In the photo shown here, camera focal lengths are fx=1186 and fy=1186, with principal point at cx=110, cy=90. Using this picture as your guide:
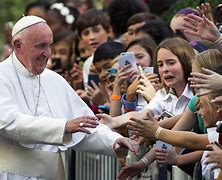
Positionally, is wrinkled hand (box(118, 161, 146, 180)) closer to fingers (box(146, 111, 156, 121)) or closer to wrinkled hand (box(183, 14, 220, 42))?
fingers (box(146, 111, 156, 121))

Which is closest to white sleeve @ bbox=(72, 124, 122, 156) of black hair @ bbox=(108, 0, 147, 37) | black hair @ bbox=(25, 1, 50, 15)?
black hair @ bbox=(108, 0, 147, 37)

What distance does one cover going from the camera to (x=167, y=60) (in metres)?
9.45

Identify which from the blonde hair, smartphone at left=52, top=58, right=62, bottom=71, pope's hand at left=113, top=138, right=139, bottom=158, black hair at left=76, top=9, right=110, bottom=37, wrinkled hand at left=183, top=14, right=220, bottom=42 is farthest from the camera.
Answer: smartphone at left=52, top=58, right=62, bottom=71

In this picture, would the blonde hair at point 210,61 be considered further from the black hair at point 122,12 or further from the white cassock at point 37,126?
the black hair at point 122,12

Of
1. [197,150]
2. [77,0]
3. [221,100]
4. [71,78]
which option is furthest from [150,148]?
[77,0]

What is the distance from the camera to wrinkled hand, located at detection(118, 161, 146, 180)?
9133 mm

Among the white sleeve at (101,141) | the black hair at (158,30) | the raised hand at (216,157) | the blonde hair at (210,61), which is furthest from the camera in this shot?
the black hair at (158,30)

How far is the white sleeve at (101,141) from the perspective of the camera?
956 cm

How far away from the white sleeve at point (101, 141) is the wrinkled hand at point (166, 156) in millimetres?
965

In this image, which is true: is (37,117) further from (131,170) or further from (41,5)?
(41,5)

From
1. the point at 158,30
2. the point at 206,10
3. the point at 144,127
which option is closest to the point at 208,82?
the point at 144,127

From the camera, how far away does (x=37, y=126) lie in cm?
929

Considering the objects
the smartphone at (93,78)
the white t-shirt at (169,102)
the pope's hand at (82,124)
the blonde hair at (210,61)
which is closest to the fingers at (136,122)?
the pope's hand at (82,124)

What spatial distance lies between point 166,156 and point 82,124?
2.40ft
